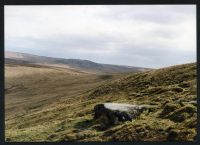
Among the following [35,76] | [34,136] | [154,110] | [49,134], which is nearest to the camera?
[154,110]

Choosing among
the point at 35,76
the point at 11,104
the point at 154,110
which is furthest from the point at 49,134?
the point at 35,76

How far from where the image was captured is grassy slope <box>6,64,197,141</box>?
68.9ft

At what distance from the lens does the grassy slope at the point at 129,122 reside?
68.9ft

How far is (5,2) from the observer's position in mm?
6648

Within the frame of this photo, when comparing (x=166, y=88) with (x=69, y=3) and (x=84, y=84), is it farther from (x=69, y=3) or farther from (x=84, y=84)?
(x=84, y=84)

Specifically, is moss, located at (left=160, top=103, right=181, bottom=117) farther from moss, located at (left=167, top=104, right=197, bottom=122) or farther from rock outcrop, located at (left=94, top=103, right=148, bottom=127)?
rock outcrop, located at (left=94, top=103, right=148, bottom=127)

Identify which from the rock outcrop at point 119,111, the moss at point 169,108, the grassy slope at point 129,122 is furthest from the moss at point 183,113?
the rock outcrop at point 119,111

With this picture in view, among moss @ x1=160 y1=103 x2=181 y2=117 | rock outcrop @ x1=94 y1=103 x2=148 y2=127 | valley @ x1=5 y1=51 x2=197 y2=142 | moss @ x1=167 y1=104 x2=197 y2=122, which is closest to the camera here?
rock outcrop @ x1=94 y1=103 x2=148 y2=127

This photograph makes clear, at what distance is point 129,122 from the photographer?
21.6 metres

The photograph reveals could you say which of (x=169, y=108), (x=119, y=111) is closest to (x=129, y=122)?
(x=119, y=111)

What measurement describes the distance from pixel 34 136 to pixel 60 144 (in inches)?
928

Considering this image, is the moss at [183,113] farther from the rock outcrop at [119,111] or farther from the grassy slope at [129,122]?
the rock outcrop at [119,111]

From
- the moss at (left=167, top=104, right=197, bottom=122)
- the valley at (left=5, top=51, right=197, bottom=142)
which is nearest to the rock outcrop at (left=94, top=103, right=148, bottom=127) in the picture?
the valley at (left=5, top=51, right=197, bottom=142)

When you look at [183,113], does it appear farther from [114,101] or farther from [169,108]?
[114,101]
